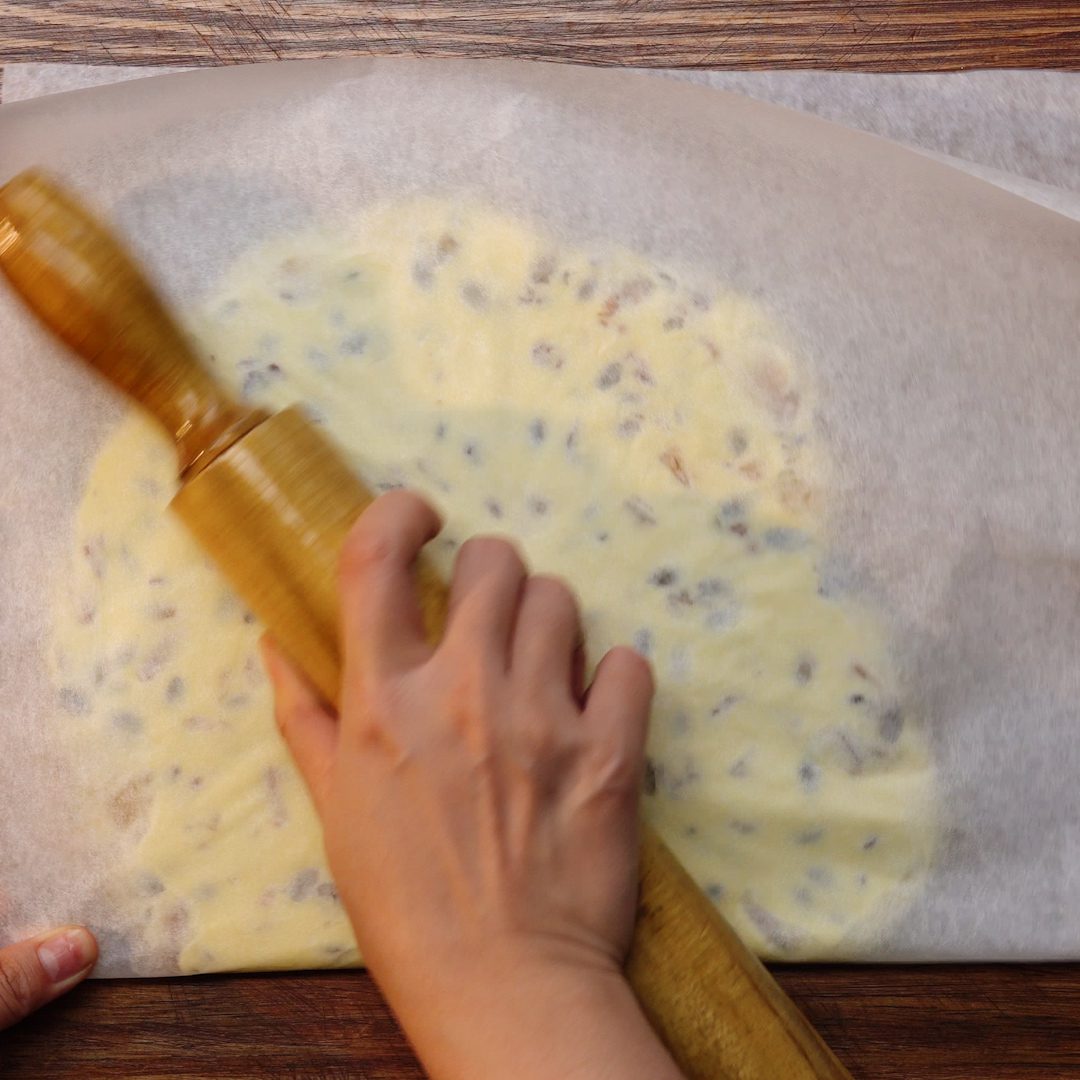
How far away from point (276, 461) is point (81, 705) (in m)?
0.20

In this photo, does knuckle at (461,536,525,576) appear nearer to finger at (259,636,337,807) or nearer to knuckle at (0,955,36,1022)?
finger at (259,636,337,807)

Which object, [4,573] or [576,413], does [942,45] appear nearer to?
[576,413]

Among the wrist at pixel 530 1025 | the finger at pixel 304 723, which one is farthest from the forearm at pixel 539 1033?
the finger at pixel 304 723

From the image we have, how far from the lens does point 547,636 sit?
1.51 ft

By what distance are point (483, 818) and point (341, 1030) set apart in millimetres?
225

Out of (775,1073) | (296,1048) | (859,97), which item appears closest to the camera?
(775,1073)

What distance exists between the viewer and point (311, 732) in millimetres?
480

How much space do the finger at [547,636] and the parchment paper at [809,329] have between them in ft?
0.62

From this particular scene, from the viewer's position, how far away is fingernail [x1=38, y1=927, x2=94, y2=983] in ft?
1.77

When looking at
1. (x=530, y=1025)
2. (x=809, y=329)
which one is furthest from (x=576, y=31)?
(x=530, y=1025)

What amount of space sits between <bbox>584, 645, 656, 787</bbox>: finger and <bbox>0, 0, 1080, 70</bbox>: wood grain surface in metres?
0.49

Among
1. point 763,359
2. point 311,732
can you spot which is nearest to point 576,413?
point 763,359

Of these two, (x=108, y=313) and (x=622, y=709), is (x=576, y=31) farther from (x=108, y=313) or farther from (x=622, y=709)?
(x=622, y=709)

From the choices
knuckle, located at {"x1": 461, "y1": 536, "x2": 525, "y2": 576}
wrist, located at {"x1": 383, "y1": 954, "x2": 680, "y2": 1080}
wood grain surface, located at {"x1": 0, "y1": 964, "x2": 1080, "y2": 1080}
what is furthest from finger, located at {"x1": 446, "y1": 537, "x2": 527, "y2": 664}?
wood grain surface, located at {"x1": 0, "y1": 964, "x2": 1080, "y2": 1080}
